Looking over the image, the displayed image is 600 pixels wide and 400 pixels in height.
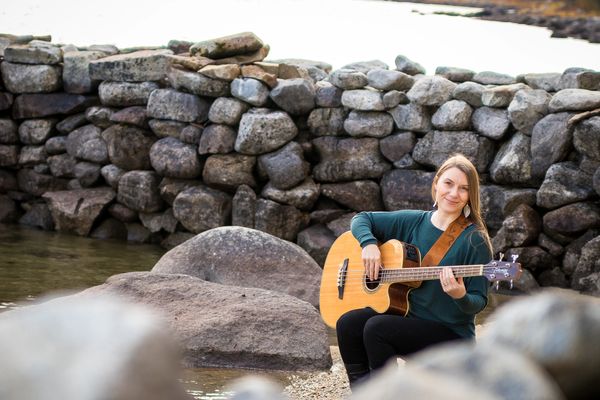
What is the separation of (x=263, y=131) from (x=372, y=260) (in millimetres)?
5852

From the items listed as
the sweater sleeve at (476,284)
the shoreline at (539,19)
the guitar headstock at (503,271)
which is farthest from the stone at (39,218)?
the guitar headstock at (503,271)

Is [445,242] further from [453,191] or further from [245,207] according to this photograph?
[245,207]

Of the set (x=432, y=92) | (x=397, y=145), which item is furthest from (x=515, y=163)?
(x=397, y=145)

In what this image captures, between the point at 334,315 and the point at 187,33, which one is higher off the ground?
the point at 187,33

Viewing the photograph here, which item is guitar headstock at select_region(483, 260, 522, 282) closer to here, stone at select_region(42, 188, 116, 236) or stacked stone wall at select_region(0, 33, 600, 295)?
stacked stone wall at select_region(0, 33, 600, 295)

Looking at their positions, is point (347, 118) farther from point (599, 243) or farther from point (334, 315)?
point (334, 315)

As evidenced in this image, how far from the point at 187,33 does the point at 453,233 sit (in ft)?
28.2

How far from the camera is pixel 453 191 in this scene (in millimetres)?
4770

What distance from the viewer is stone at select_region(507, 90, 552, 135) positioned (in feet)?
31.7

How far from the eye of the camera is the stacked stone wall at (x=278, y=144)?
949 cm

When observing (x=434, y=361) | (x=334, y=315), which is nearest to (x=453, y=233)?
(x=334, y=315)

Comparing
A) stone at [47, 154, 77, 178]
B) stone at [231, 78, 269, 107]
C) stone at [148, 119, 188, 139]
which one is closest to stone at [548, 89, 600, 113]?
stone at [231, 78, 269, 107]

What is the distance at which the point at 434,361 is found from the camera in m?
2.26

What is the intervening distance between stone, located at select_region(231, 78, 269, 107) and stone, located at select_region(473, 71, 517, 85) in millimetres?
2327
